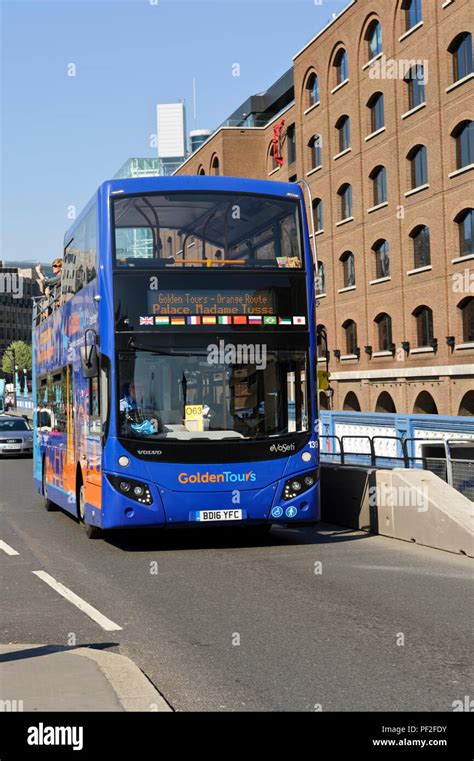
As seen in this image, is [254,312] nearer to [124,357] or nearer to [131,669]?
[124,357]

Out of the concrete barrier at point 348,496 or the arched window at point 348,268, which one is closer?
the concrete barrier at point 348,496

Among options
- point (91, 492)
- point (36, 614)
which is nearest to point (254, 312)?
point (91, 492)

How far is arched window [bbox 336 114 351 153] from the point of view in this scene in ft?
155

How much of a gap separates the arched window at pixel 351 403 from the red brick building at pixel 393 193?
0.08 meters

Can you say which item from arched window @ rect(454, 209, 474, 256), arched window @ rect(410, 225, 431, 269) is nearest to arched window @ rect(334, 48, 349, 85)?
arched window @ rect(410, 225, 431, 269)

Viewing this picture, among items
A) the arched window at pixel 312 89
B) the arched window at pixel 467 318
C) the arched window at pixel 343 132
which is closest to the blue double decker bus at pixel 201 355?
the arched window at pixel 467 318

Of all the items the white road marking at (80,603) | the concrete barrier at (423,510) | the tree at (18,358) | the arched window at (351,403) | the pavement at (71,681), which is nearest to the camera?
the pavement at (71,681)

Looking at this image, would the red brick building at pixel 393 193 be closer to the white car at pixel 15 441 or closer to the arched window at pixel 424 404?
the arched window at pixel 424 404

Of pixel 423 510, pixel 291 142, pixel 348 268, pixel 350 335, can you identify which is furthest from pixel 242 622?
pixel 291 142

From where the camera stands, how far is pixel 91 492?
1379cm

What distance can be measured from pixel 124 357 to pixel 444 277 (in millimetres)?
27107

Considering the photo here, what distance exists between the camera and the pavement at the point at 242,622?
6176 mm

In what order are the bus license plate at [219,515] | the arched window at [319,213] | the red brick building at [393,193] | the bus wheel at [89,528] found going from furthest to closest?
1. the arched window at [319,213]
2. the red brick building at [393,193]
3. the bus wheel at [89,528]
4. the bus license plate at [219,515]
